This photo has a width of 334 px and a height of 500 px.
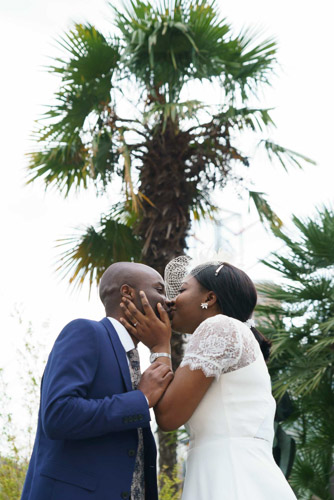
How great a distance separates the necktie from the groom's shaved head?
244 mm

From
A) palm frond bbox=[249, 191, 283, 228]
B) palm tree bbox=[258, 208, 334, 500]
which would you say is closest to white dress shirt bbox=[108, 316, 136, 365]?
palm tree bbox=[258, 208, 334, 500]

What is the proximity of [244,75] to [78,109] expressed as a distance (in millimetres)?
2332

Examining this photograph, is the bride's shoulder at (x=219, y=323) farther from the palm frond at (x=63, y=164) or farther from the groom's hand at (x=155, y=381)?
the palm frond at (x=63, y=164)

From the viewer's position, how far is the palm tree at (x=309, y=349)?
7.74 m

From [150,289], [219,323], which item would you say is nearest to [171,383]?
[219,323]

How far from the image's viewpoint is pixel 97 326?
2.53 meters

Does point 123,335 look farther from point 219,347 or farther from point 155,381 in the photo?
point 219,347

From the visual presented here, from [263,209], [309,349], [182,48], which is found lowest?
[309,349]

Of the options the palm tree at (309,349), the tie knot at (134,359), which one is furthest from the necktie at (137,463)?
the palm tree at (309,349)

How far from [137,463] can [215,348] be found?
53cm

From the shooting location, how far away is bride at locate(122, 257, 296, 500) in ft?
8.30

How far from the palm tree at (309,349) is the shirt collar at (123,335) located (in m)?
5.16

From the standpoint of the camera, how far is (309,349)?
768 centimetres

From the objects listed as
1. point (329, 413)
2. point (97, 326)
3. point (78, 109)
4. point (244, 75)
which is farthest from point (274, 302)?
point (97, 326)
